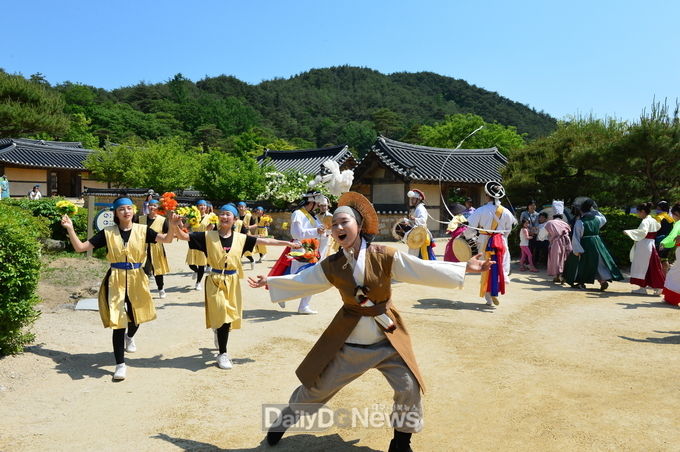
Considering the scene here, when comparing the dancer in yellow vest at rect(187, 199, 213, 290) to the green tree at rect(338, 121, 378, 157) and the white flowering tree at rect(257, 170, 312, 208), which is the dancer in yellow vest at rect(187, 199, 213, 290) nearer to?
the white flowering tree at rect(257, 170, 312, 208)

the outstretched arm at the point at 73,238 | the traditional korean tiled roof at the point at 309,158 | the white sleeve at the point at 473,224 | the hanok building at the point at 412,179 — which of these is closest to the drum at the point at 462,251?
the white sleeve at the point at 473,224

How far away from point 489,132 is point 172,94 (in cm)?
4908

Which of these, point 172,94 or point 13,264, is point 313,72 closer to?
point 172,94

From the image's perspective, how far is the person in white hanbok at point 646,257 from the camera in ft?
33.1

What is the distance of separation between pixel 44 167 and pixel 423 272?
32867mm

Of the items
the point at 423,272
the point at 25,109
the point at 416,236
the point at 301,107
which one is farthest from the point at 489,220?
the point at 301,107

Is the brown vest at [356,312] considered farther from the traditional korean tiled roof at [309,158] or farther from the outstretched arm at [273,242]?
the traditional korean tiled roof at [309,158]

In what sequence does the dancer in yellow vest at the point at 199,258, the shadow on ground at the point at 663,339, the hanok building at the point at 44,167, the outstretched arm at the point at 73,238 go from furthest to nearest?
the hanok building at the point at 44,167 < the dancer in yellow vest at the point at 199,258 < the shadow on ground at the point at 663,339 < the outstretched arm at the point at 73,238

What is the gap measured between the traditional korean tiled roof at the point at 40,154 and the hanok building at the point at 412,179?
19.1 m

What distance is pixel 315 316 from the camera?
26.6ft

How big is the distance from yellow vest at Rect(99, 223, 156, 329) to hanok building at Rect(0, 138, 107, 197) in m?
28.4

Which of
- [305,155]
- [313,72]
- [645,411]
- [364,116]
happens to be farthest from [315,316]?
[313,72]

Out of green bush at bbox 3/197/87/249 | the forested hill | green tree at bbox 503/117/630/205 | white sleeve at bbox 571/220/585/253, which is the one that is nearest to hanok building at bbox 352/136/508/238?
green tree at bbox 503/117/630/205

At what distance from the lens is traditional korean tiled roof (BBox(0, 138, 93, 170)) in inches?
1153
